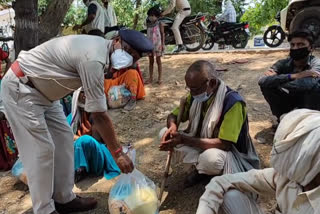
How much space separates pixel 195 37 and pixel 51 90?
6.21m

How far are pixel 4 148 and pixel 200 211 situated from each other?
2.66 meters

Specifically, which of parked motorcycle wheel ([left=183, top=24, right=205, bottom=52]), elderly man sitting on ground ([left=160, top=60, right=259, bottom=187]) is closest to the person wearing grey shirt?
elderly man sitting on ground ([left=160, top=60, right=259, bottom=187])

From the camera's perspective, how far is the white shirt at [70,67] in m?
2.02

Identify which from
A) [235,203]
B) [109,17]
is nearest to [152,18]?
[109,17]

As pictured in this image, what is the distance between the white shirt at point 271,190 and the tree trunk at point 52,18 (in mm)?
4512

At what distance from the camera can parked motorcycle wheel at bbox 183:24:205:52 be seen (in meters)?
7.99

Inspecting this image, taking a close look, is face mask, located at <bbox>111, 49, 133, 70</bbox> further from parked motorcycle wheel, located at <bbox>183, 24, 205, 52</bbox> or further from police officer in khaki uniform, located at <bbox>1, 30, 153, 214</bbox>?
parked motorcycle wheel, located at <bbox>183, 24, 205, 52</bbox>

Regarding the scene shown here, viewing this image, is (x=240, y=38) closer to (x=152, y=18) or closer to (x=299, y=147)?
(x=152, y=18)

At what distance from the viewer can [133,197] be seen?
228 centimetres

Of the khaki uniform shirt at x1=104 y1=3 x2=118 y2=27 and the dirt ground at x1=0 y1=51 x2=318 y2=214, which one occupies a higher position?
the khaki uniform shirt at x1=104 y1=3 x2=118 y2=27

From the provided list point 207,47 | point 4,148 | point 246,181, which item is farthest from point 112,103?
point 207,47

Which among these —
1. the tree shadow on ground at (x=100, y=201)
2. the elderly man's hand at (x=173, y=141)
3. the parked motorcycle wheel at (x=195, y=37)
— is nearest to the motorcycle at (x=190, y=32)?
the parked motorcycle wheel at (x=195, y=37)

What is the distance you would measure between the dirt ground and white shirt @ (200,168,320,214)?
78 centimetres

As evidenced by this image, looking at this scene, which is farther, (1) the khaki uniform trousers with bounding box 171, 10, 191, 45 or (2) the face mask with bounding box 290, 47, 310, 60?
(1) the khaki uniform trousers with bounding box 171, 10, 191, 45
